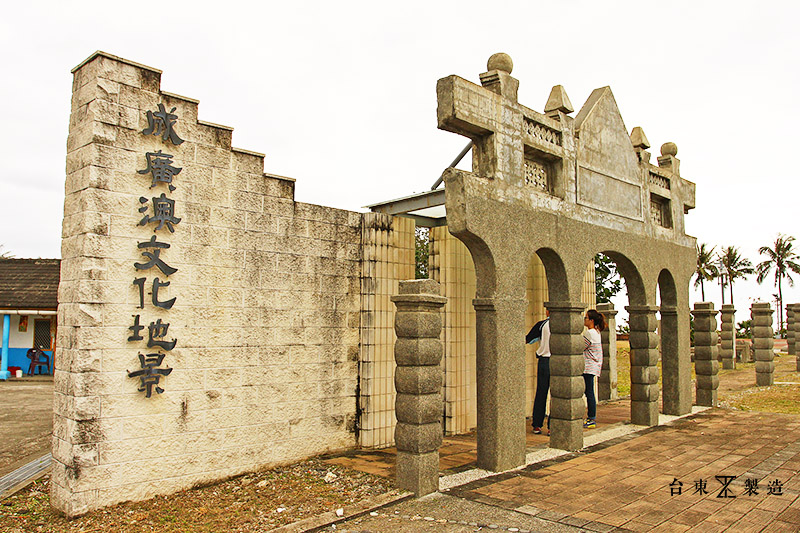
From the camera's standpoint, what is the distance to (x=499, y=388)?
20.1ft

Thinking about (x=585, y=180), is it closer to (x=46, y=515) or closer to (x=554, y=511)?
(x=554, y=511)

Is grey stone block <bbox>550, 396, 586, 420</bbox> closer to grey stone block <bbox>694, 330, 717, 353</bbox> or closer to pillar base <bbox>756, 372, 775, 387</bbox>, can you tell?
grey stone block <bbox>694, 330, 717, 353</bbox>

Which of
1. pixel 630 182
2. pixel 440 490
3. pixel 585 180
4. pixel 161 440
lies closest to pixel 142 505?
pixel 161 440

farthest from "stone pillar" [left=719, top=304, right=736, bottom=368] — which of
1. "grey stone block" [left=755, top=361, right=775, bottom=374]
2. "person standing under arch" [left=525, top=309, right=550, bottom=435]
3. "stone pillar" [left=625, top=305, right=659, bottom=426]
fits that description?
"person standing under arch" [left=525, top=309, right=550, bottom=435]

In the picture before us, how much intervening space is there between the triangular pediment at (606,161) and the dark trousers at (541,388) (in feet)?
7.22

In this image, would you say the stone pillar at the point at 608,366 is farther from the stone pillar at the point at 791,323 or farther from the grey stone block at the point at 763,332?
the stone pillar at the point at 791,323

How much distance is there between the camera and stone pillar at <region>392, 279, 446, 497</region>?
5.23m

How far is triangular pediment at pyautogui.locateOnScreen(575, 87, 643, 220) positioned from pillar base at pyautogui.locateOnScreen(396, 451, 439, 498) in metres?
4.04

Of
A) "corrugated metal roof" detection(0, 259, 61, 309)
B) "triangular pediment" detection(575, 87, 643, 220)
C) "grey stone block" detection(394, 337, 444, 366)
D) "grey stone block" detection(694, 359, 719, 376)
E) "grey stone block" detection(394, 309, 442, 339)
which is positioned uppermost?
"triangular pediment" detection(575, 87, 643, 220)

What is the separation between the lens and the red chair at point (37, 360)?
61.8 ft

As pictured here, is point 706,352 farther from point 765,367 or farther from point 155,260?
point 155,260

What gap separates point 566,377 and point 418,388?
2.62 meters

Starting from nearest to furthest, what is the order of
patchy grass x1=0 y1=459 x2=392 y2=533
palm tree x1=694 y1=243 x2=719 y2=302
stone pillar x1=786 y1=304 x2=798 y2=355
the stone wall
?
1. patchy grass x1=0 y1=459 x2=392 y2=533
2. the stone wall
3. stone pillar x1=786 y1=304 x2=798 y2=355
4. palm tree x1=694 y1=243 x2=719 y2=302

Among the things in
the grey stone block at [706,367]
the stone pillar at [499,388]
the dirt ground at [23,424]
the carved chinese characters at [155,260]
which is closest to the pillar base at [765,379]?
the grey stone block at [706,367]
